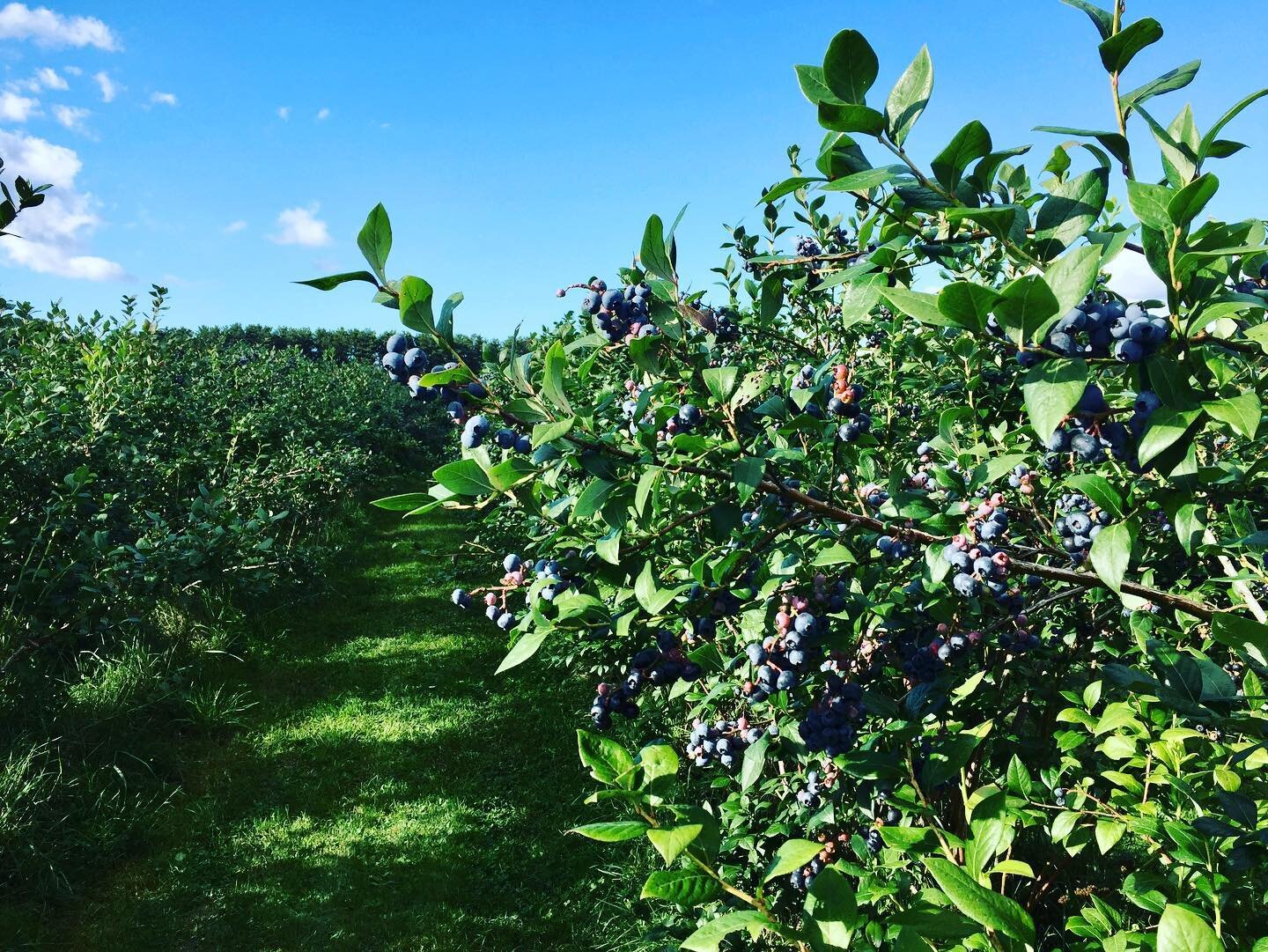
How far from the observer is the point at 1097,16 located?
1163mm

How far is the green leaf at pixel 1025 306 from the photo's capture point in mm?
953

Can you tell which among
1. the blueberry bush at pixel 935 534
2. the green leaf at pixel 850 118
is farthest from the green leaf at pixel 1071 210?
the green leaf at pixel 850 118

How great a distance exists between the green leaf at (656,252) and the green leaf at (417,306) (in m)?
0.44

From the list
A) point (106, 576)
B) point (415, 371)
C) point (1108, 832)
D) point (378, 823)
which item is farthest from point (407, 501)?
point (106, 576)

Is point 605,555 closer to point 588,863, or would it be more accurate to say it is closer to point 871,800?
point 871,800

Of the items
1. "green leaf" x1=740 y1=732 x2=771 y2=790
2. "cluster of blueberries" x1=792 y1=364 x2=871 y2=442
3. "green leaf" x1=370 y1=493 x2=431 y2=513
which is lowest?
"green leaf" x1=740 y1=732 x2=771 y2=790

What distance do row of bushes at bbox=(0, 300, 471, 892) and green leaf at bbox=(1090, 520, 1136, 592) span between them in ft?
12.7

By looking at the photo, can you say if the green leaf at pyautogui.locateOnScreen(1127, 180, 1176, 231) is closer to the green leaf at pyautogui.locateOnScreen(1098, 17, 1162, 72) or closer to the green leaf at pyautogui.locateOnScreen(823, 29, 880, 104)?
the green leaf at pyautogui.locateOnScreen(1098, 17, 1162, 72)

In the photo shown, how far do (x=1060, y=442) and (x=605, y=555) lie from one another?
2.29 feet

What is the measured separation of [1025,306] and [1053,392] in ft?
0.35

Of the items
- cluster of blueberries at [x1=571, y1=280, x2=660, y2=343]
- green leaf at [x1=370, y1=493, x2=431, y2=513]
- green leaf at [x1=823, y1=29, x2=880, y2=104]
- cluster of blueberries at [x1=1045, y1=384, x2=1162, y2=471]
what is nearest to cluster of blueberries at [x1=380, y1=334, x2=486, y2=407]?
green leaf at [x1=370, y1=493, x2=431, y2=513]

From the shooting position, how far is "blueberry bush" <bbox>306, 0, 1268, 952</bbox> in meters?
1.05

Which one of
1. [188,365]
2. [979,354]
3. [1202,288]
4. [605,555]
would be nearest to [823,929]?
[605,555]

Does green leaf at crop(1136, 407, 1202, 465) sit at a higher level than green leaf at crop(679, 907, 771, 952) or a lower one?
higher
